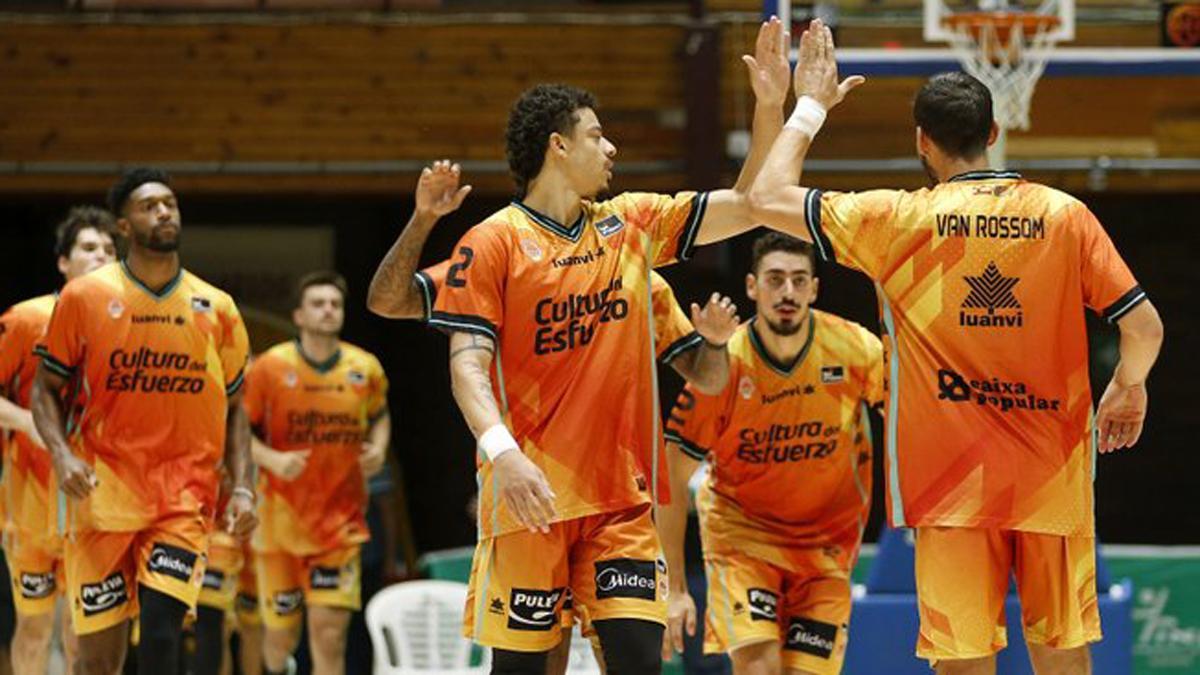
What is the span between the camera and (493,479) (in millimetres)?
6363

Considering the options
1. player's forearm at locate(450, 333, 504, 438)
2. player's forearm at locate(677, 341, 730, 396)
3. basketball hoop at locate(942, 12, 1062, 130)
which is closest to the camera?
player's forearm at locate(450, 333, 504, 438)

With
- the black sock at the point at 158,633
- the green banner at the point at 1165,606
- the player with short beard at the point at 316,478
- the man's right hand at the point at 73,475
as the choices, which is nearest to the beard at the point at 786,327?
the black sock at the point at 158,633

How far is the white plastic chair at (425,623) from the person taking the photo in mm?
11570

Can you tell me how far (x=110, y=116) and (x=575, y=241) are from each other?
30.3 ft

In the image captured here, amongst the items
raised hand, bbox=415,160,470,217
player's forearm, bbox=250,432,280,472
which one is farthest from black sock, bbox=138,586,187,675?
player's forearm, bbox=250,432,280,472

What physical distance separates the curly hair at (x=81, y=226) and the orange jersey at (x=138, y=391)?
5.57 ft

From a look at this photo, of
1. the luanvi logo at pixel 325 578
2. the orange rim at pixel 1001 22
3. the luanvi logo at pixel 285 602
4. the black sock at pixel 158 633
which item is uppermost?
the orange rim at pixel 1001 22

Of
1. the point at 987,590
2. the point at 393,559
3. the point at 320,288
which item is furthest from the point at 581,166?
the point at 393,559

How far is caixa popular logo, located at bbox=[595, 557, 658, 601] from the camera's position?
6.24 m

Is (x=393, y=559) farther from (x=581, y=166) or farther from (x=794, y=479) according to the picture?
(x=581, y=166)

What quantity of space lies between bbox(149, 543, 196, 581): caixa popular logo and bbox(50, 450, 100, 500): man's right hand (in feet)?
1.21

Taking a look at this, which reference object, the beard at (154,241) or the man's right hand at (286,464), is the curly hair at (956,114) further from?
the man's right hand at (286,464)

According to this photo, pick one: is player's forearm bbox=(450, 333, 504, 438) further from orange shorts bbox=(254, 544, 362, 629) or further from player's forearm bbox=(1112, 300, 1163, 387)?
orange shorts bbox=(254, 544, 362, 629)

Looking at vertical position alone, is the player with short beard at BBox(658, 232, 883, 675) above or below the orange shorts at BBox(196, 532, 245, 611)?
above
